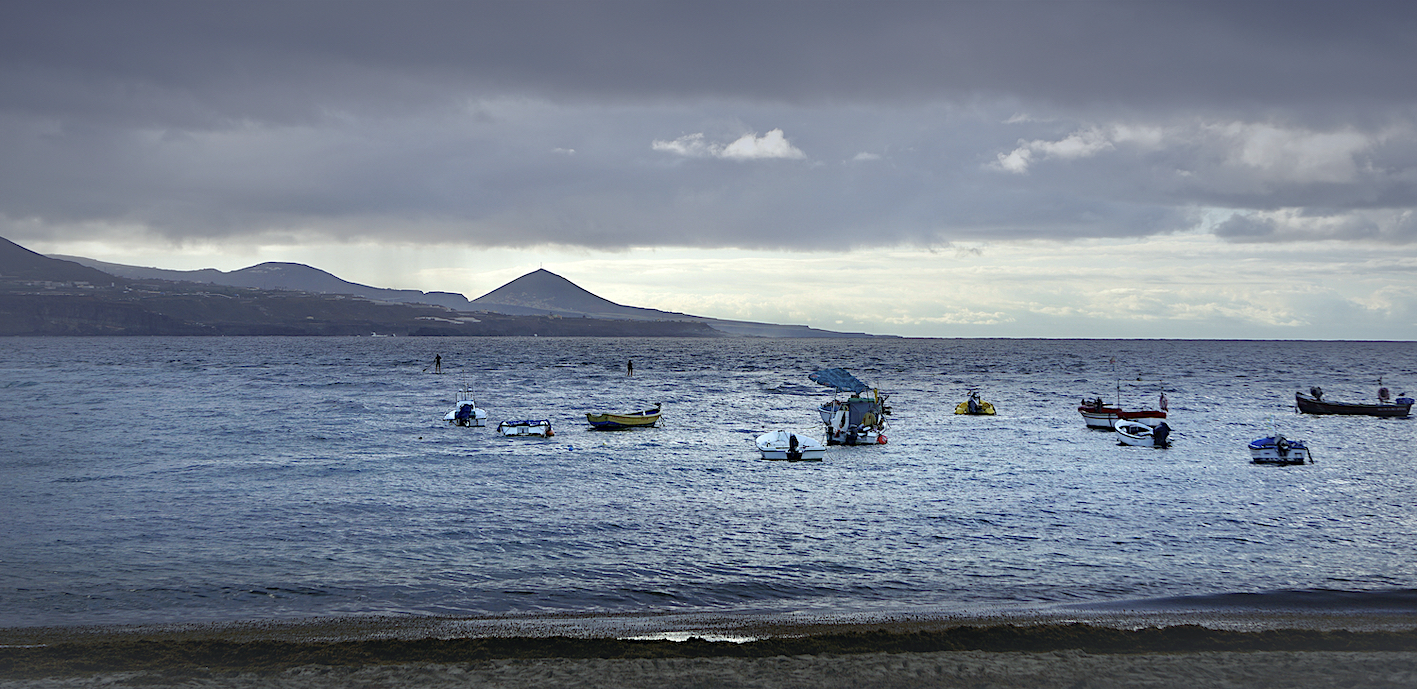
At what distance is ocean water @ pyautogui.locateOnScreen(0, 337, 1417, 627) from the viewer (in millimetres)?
20391

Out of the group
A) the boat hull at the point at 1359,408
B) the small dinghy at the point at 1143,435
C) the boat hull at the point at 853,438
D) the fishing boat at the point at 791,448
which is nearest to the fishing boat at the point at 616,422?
the boat hull at the point at 853,438

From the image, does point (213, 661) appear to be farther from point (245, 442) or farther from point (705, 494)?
point (245, 442)

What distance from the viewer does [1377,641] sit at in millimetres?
16125

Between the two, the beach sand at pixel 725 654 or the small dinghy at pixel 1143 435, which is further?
the small dinghy at pixel 1143 435

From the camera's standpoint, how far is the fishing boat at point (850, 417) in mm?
54156

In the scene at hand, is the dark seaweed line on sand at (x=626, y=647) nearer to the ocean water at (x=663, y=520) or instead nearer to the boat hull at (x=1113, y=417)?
the ocean water at (x=663, y=520)

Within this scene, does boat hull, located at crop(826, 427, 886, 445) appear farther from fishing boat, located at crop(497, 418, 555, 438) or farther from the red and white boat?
the red and white boat

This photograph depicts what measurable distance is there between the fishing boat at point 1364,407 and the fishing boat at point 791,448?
5445cm

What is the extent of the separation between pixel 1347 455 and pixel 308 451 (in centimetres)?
6170

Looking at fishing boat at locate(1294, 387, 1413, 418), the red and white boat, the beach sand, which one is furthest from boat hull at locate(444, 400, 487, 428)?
fishing boat at locate(1294, 387, 1413, 418)

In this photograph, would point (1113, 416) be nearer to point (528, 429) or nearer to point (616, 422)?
point (616, 422)

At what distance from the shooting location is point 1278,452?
44656 millimetres

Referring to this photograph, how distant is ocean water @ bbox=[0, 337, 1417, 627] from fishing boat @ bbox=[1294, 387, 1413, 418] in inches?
265

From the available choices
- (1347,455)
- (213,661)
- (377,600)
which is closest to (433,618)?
(377,600)
